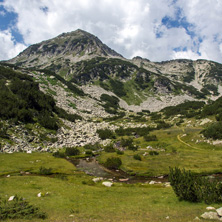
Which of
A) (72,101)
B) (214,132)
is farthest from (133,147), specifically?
→ (72,101)

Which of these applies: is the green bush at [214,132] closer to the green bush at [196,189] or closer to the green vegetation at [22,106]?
the green bush at [196,189]

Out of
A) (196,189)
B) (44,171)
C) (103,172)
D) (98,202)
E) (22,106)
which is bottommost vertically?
(103,172)

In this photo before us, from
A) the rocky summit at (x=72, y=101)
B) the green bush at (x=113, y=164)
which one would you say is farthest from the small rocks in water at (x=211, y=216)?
the rocky summit at (x=72, y=101)

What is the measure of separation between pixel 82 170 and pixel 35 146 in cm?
1915

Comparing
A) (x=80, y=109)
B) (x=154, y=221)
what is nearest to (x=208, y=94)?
(x=80, y=109)

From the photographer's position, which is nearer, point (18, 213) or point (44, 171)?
point (18, 213)

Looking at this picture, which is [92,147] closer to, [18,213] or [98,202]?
[98,202]

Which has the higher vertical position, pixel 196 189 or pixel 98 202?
pixel 196 189

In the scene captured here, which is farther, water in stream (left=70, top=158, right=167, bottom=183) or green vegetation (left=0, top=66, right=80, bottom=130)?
green vegetation (left=0, top=66, right=80, bottom=130)

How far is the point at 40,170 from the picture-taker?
1199 inches

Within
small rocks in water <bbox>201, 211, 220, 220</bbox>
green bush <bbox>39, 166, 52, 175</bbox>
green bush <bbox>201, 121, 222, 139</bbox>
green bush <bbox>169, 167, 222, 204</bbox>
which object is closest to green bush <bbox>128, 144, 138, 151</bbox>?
green bush <bbox>201, 121, 222, 139</bbox>

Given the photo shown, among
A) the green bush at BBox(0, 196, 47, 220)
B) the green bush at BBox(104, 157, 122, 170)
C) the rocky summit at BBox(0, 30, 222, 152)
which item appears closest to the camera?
the green bush at BBox(0, 196, 47, 220)

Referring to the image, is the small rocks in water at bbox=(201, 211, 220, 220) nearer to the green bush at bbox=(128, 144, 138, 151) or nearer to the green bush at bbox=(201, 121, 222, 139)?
the green bush at bbox=(128, 144, 138, 151)

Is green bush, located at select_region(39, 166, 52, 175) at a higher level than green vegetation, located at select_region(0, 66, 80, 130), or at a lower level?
lower
